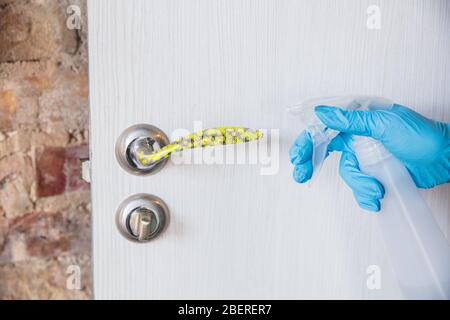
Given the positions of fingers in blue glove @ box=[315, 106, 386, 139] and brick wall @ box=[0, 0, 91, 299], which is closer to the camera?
fingers in blue glove @ box=[315, 106, 386, 139]

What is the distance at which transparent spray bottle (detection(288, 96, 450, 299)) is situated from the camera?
56 centimetres

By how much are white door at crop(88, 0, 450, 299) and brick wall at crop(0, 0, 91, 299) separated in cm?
27

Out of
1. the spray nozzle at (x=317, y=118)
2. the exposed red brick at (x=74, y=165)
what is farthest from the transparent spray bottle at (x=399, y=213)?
the exposed red brick at (x=74, y=165)

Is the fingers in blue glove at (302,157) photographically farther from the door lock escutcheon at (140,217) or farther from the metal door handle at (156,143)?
the door lock escutcheon at (140,217)

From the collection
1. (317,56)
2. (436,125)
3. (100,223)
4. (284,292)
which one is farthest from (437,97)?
(100,223)

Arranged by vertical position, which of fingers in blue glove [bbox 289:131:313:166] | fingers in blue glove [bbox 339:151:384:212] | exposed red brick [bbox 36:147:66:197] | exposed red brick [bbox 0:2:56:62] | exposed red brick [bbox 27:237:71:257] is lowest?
exposed red brick [bbox 27:237:71:257]

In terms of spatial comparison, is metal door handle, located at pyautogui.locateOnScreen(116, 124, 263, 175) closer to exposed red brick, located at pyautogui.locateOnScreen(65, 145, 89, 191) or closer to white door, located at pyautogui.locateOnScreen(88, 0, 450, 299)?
white door, located at pyautogui.locateOnScreen(88, 0, 450, 299)

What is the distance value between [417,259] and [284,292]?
0.51 feet

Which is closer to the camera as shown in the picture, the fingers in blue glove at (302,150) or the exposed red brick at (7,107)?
the fingers in blue glove at (302,150)

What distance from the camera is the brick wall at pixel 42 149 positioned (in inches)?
29.6

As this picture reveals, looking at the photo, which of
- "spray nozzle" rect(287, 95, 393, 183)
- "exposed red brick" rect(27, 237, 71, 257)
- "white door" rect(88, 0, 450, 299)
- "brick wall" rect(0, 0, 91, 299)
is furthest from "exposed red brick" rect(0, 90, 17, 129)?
"spray nozzle" rect(287, 95, 393, 183)

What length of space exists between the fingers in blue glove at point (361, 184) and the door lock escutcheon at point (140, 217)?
206mm
